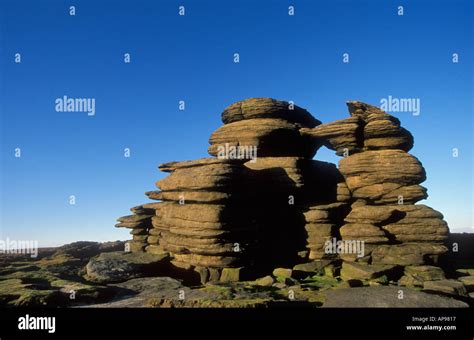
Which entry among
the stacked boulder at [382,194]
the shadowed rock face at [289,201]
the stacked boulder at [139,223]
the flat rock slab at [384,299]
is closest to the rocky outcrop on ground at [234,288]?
the flat rock slab at [384,299]

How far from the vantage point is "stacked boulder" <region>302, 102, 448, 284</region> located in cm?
2294

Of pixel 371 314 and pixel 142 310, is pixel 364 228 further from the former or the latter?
pixel 142 310

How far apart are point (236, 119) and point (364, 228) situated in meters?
16.3

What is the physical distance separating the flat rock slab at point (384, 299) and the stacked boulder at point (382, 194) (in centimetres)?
447

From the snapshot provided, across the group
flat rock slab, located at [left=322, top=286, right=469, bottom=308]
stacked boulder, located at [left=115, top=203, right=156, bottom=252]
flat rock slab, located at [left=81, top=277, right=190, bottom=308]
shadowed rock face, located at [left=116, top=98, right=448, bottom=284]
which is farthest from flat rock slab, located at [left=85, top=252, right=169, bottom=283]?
flat rock slab, located at [left=322, top=286, right=469, bottom=308]

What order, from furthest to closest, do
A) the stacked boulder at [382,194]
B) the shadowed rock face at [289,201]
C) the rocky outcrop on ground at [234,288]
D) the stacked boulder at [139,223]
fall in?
the stacked boulder at [139,223] → the stacked boulder at [382,194] → the shadowed rock face at [289,201] → the rocky outcrop on ground at [234,288]

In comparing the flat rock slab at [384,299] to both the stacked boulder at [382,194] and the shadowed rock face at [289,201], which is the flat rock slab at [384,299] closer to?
the shadowed rock face at [289,201]

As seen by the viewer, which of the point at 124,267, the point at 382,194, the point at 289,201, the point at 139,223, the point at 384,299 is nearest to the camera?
the point at 384,299

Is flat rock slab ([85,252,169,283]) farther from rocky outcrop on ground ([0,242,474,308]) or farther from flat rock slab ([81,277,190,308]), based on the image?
flat rock slab ([81,277,190,308])

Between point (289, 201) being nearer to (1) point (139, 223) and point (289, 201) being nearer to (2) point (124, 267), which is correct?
(2) point (124, 267)

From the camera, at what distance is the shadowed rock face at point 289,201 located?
22.6 meters

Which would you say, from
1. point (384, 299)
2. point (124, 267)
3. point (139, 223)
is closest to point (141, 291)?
point (124, 267)

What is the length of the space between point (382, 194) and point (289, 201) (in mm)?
8105

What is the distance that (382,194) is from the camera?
27.1 m
